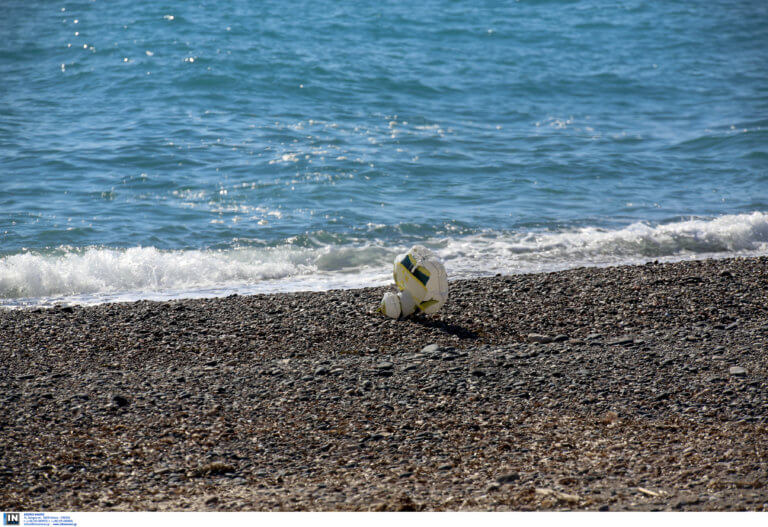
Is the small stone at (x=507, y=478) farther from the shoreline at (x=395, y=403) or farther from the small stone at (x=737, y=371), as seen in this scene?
the small stone at (x=737, y=371)

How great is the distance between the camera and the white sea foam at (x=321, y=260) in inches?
315

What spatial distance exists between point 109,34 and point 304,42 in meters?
4.51

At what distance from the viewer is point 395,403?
15.0ft

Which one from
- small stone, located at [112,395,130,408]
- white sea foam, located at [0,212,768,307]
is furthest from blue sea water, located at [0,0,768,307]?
small stone, located at [112,395,130,408]

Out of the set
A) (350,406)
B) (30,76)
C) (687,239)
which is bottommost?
Answer: (687,239)

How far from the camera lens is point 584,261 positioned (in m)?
8.99

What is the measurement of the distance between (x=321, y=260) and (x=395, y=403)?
447 cm

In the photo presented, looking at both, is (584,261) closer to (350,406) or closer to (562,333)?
(562,333)

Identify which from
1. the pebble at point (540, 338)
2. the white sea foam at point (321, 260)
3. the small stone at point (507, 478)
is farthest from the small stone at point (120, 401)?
the white sea foam at point (321, 260)

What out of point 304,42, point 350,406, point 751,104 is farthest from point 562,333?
point 304,42

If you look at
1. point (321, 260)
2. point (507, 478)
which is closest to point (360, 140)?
point (321, 260)

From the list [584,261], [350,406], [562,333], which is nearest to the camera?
[350,406]

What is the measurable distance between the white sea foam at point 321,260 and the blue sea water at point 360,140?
3cm

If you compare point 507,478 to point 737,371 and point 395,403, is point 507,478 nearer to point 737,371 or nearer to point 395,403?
point 395,403
